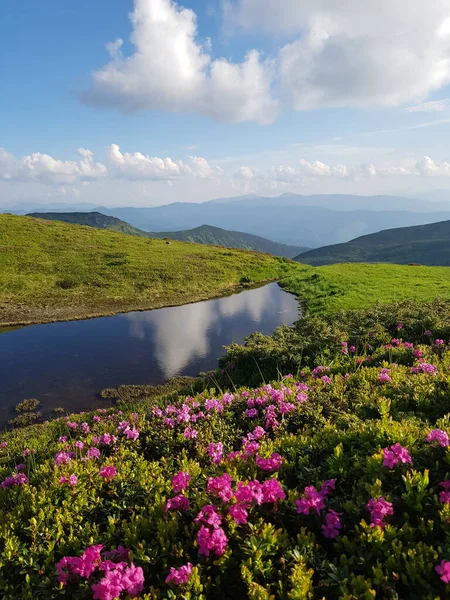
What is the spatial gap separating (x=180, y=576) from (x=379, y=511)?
2126 mm

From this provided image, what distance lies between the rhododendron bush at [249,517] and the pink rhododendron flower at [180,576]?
0.03 ft

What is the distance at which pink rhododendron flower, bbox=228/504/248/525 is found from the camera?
3.74 m

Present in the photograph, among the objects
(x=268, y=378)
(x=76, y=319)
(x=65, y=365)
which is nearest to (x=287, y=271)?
(x=76, y=319)

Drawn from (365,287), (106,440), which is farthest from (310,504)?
(365,287)

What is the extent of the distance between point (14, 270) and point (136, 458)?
46.5 m

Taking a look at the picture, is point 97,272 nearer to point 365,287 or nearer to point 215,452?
point 365,287

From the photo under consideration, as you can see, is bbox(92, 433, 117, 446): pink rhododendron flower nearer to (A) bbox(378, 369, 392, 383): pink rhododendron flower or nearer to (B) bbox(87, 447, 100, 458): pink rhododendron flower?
(B) bbox(87, 447, 100, 458): pink rhododendron flower

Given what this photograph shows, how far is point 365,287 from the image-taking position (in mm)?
37188

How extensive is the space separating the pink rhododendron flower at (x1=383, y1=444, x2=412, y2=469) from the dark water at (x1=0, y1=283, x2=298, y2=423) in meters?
14.0

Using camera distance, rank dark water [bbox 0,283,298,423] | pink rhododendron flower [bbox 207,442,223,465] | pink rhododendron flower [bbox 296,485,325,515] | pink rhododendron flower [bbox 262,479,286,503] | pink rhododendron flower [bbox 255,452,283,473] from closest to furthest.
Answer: pink rhododendron flower [bbox 296,485,325,515], pink rhododendron flower [bbox 262,479,286,503], pink rhododendron flower [bbox 255,452,283,473], pink rhododendron flower [bbox 207,442,223,465], dark water [bbox 0,283,298,423]

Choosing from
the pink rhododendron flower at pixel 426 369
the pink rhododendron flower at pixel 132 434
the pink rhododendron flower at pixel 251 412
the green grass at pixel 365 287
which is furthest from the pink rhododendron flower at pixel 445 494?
the green grass at pixel 365 287

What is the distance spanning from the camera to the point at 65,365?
20.4 m

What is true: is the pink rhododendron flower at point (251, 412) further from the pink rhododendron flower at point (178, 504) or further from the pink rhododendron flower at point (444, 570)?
the pink rhododendron flower at point (444, 570)


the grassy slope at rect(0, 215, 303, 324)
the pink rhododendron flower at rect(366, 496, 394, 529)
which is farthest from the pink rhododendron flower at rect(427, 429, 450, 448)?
the grassy slope at rect(0, 215, 303, 324)
